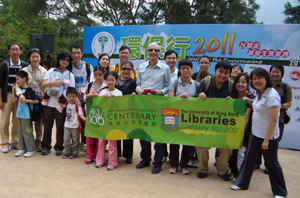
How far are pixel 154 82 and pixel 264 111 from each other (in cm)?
175

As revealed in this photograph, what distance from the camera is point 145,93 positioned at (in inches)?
167

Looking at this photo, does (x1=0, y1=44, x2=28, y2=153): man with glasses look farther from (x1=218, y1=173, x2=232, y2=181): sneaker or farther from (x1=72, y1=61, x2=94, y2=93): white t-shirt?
(x1=218, y1=173, x2=232, y2=181): sneaker

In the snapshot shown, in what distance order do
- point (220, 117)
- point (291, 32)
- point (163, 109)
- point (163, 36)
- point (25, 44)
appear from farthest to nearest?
point (25, 44) < point (163, 36) < point (291, 32) < point (163, 109) < point (220, 117)

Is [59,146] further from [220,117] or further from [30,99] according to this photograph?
[220,117]

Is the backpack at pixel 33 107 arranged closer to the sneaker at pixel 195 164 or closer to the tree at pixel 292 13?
the sneaker at pixel 195 164

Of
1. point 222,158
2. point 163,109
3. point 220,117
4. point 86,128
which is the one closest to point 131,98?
point 163,109

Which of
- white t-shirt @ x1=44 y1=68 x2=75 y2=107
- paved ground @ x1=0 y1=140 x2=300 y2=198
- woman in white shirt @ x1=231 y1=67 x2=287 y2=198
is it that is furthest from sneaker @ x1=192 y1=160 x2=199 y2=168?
white t-shirt @ x1=44 y1=68 x2=75 y2=107

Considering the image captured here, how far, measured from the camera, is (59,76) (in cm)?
469

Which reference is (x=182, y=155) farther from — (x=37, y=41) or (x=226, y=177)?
(x=37, y=41)

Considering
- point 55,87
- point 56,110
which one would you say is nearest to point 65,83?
→ point 55,87

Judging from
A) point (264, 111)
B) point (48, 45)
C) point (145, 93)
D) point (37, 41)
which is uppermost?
point (37, 41)

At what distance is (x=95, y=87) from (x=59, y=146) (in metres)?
1.35

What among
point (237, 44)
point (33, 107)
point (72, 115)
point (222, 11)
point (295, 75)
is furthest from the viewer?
point (222, 11)

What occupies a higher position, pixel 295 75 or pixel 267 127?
pixel 295 75
